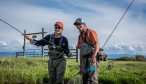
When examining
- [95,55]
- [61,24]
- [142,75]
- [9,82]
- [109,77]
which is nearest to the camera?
[95,55]

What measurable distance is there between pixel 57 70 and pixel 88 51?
0.94m

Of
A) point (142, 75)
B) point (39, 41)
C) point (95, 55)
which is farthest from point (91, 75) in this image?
point (142, 75)

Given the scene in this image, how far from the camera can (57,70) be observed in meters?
7.22

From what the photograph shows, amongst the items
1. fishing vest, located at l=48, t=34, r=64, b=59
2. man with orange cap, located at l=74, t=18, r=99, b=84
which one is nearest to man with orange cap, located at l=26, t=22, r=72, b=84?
fishing vest, located at l=48, t=34, r=64, b=59

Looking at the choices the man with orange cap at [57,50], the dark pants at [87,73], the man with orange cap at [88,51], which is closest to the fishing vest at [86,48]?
the man with orange cap at [88,51]

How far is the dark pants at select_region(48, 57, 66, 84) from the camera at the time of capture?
23.7 feet

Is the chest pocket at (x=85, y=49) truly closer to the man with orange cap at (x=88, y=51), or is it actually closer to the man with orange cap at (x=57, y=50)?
the man with orange cap at (x=88, y=51)

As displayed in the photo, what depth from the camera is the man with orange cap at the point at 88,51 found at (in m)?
6.50

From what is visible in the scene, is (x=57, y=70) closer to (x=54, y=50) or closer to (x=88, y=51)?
(x=54, y=50)

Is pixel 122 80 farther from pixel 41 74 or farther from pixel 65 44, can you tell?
pixel 65 44

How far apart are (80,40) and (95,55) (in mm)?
568

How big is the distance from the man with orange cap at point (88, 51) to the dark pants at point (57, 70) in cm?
56

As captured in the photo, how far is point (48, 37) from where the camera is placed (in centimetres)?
733

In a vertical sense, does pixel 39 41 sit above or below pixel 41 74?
above
